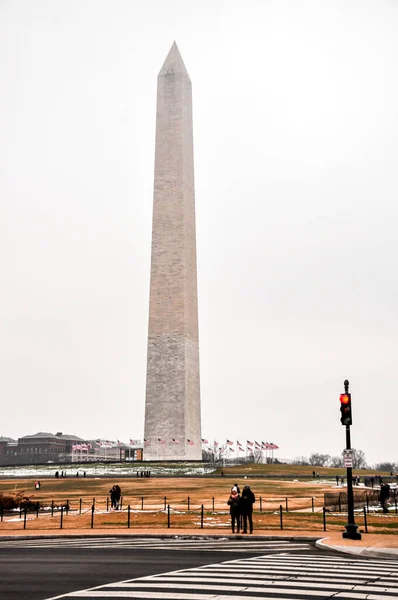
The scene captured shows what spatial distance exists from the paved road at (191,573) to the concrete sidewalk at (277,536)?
94 centimetres

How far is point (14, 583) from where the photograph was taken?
39.8 feet

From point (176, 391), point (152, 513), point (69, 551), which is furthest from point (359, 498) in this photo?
point (176, 391)

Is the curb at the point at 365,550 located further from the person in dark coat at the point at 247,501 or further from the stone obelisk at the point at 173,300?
the stone obelisk at the point at 173,300

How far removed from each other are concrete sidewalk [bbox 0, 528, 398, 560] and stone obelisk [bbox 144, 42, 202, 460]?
4815 centimetres

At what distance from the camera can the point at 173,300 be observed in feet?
244

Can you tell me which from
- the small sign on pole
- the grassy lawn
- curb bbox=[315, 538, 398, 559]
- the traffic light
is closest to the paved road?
curb bbox=[315, 538, 398, 559]

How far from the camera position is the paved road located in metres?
10.6

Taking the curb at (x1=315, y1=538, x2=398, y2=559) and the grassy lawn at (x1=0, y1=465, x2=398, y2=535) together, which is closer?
the curb at (x1=315, y1=538, x2=398, y2=559)

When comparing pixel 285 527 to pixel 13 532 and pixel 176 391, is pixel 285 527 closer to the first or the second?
pixel 13 532

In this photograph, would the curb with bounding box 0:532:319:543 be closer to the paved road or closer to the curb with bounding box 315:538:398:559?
the paved road

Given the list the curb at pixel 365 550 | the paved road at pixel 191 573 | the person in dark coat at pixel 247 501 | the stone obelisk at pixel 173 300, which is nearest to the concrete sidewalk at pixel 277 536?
the curb at pixel 365 550

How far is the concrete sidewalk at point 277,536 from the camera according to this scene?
1748cm

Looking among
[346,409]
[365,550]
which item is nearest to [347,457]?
[346,409]

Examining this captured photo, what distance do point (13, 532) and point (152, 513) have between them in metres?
7.95
